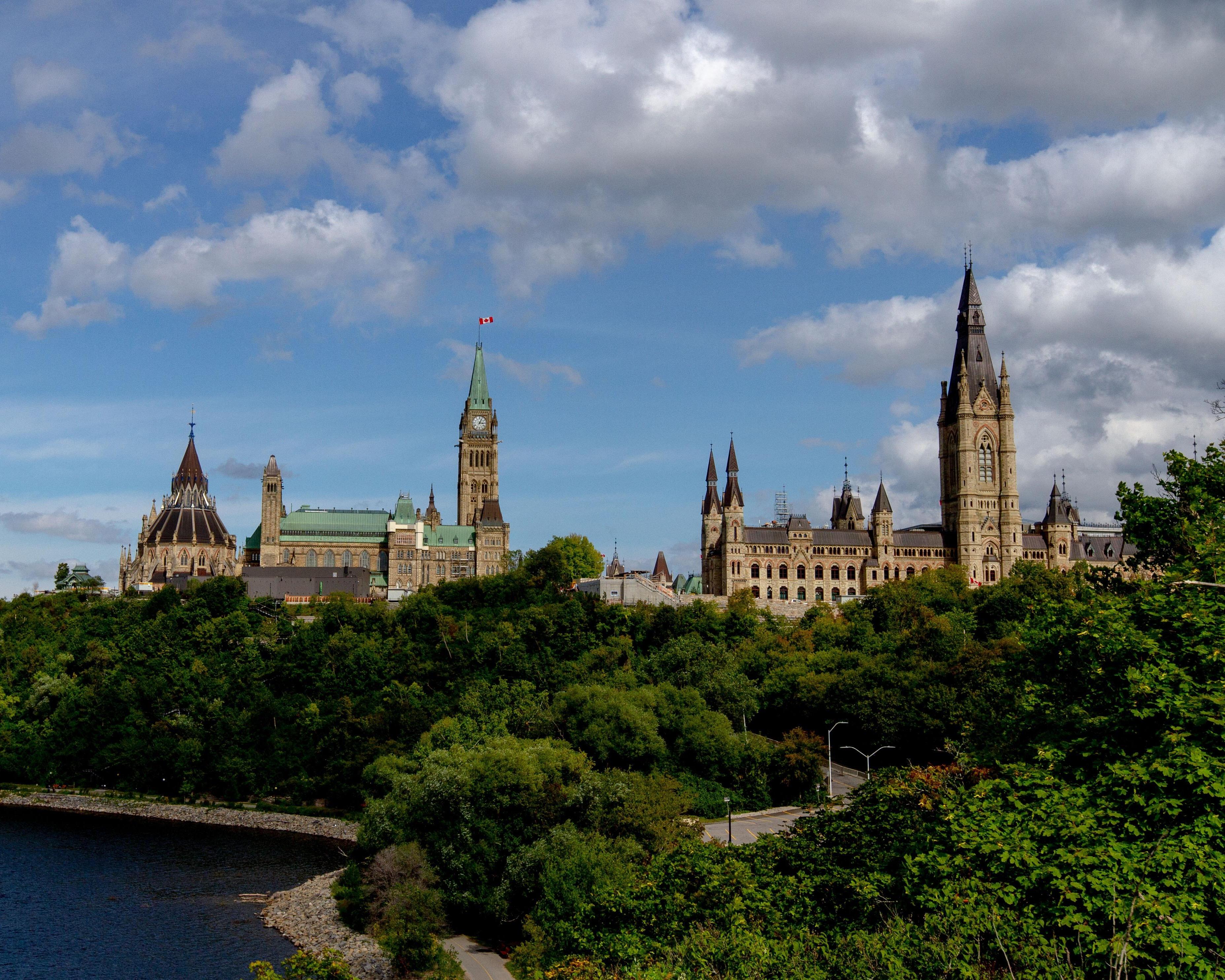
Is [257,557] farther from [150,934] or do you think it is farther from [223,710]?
[150,934]

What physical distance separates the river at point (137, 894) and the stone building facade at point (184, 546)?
7082cm

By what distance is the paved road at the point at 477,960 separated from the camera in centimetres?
4022

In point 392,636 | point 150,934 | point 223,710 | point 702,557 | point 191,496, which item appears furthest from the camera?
point 191,496

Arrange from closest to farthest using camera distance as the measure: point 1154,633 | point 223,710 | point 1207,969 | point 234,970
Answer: point 1207,969, point 1154,633, point 234,970, point 223,710

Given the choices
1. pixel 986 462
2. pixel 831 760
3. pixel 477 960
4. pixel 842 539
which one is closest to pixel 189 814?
pixel 477 960

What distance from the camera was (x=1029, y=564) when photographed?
368 ft

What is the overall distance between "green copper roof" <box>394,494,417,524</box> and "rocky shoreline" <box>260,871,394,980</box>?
100685 millimetres

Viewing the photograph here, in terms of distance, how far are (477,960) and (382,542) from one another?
383 ft

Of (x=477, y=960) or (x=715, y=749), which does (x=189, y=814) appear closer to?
(x=715, y=749)

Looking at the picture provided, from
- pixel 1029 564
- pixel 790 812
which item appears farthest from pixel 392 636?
pixel 1029 564

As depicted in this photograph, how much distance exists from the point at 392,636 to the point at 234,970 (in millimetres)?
51695

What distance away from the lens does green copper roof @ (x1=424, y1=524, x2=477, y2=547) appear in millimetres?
154625

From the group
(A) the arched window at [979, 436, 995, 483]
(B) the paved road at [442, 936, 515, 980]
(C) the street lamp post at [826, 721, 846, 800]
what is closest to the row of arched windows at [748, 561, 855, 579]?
(A) the arched window at [979, 436, 995, 483]

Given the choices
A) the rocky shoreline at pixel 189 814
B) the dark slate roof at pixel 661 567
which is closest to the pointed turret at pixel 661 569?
the dark slate roof at pixel 661 567
